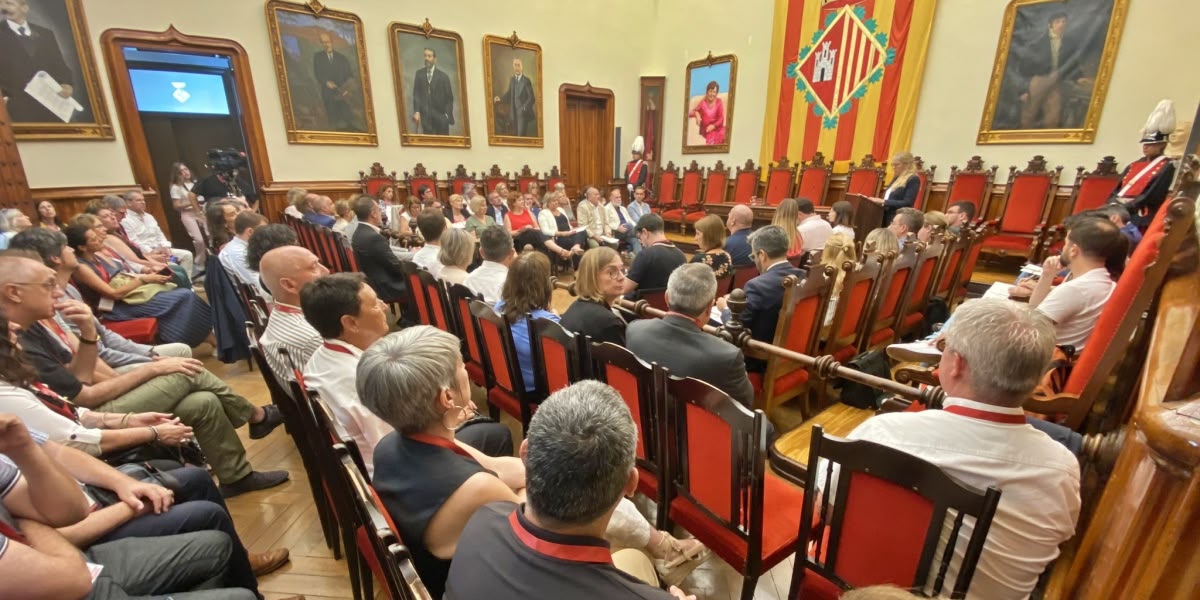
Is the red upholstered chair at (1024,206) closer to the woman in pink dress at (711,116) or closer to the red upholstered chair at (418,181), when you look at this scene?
the woman in pink dress at (711,116)

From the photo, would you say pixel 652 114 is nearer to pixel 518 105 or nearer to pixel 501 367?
pixel 518 105

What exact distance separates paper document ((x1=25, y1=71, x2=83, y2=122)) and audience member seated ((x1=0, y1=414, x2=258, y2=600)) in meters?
6.09

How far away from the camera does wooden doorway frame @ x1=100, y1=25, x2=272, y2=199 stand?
5.25 meters

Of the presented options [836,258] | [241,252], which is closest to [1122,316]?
[836,258]

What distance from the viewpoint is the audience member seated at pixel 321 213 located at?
489 centimetres

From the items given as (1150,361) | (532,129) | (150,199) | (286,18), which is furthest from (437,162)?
(1150,361)

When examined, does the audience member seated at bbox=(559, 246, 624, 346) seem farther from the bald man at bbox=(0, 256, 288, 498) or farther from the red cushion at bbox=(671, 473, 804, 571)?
the bald man at bbox=(0, 256, 288, 498)

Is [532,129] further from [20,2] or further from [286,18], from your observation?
[20,2]

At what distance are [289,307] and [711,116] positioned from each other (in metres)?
7.98

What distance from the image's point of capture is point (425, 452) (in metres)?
1.03

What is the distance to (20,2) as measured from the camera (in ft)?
15.4

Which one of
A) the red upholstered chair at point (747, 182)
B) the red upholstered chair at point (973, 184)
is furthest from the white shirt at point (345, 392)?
the red upholstered chair at point (747, 182)

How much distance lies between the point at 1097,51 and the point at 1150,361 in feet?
21.4

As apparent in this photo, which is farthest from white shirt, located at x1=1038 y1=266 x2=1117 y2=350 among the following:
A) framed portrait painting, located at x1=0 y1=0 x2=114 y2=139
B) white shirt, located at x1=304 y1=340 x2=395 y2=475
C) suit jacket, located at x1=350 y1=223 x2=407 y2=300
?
framed portrait painting, located at x1=0 y1=0 x2=114 y2=139
